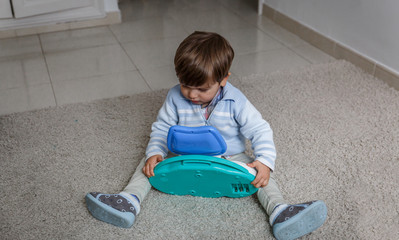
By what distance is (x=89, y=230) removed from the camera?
973 mm

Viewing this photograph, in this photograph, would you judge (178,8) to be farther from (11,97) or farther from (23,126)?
(23,126)

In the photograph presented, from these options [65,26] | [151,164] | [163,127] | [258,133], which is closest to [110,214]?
[151,164]

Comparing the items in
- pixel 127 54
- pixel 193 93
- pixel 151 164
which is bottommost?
pixel 127 54

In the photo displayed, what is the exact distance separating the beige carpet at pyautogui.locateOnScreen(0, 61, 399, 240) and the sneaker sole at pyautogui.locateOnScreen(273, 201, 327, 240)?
40mm

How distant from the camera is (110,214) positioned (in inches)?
37.8

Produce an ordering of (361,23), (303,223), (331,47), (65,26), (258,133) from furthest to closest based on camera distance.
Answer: (65,26), (331,47), (361,23), (258,133), (303,223)

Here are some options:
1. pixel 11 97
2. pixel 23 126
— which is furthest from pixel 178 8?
pixel 23 126

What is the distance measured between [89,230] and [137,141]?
0.41 metres

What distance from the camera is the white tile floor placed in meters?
1.70

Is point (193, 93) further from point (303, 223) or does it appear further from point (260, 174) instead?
point (303, 223)

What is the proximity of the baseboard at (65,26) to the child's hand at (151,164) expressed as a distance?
5.25 ft

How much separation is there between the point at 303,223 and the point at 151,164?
38 centimetres

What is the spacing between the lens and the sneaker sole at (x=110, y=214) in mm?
956

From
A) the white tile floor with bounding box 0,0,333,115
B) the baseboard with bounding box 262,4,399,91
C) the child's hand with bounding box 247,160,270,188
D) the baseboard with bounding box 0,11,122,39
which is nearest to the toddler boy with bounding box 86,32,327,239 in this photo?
the child's hand with bounding box 247,160,270,188
